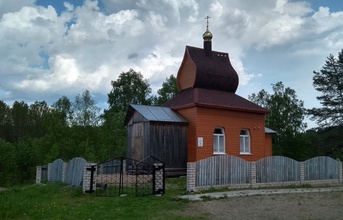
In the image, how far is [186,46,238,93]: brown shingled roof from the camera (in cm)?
2161

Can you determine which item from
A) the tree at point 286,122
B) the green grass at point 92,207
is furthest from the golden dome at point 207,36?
the tree at point 286,122

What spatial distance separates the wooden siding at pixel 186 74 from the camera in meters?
21.8

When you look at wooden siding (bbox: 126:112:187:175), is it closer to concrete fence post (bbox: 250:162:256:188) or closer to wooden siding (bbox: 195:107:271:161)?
wooden siding (bbox: 195:107:271:161)

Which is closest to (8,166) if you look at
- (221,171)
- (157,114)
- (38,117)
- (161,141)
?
(157,114)

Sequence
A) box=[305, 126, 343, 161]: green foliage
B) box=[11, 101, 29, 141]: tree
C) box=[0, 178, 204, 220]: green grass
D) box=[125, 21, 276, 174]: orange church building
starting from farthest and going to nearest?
box=[11, 101, 29, 141]: tree < box=[305, 126, 343, 161]: green foliage < box=[125, 21, 276, 174]: orange church building < box=[0, 178, 204, 220]: green grass

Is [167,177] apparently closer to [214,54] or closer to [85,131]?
[214,54]

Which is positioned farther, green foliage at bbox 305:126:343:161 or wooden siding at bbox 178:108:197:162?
green foliage at bbox 305:126:343:161

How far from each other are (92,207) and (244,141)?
12958 millimetres

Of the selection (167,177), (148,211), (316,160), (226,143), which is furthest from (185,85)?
(148,211)

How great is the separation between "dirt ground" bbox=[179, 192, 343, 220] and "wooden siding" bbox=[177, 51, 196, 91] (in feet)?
34.6

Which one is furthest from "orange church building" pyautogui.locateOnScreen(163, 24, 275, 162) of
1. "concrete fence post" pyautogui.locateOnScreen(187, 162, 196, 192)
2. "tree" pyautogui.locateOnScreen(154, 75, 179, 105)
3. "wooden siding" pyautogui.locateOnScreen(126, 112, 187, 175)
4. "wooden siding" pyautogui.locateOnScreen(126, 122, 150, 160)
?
"tree" pyautogui.locateOnScreen(154, 75, 179, 105)

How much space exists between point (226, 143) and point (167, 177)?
3.92 m

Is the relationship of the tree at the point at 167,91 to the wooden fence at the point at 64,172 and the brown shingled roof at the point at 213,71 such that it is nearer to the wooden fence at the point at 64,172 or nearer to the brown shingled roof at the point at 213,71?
the brown shingled roof at the point at 213,71

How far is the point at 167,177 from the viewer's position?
18891 mm
